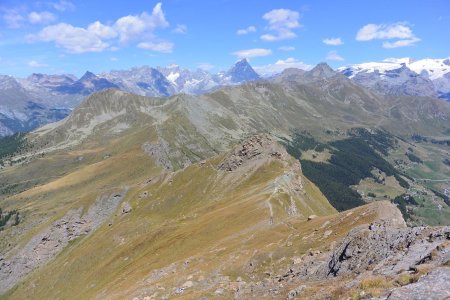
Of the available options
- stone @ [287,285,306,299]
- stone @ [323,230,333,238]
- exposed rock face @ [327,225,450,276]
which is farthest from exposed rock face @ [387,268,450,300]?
stone @ [323,230,333,238]

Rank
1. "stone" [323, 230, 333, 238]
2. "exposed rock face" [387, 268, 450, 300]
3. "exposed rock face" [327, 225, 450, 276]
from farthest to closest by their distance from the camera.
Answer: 1. "stone" [323, 230, 333, 238]
2. "exposed rock face" [327, 225, 450, 276]
3. "exposed rock face" [387, 268, 450, 300]

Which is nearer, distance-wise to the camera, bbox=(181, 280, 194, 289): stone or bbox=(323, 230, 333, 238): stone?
bbox=(323, 230, 333, 238): stone

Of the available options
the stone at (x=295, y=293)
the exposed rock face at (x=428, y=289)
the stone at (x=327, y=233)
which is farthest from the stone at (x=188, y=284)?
the exposed rock face at (x=428, y=289)

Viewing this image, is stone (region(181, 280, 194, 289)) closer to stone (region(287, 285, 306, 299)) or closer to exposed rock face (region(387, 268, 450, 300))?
stone (region(287, 285, 306, 299))

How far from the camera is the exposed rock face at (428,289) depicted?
28641 millimetres

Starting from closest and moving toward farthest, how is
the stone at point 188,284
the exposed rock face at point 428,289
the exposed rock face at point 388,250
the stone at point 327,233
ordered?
the exposed rock face at point 428,289 → the exposed rock face at point 388,250 → the stone at point 327,233 → the stone at point 188,284

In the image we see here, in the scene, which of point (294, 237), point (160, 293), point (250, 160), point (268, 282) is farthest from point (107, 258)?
point (268, 282)

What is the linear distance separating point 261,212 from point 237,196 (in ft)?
130

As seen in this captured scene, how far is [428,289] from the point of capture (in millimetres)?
29469

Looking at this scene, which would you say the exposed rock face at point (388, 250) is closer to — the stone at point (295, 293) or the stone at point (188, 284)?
the stone at point (295, 293)

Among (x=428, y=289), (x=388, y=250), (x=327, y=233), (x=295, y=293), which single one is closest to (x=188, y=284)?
(x=327, y=233)

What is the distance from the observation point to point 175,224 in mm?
157500

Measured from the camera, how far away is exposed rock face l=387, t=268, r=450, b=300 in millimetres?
28641

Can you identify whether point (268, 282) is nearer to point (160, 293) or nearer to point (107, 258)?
point (160, 293)
